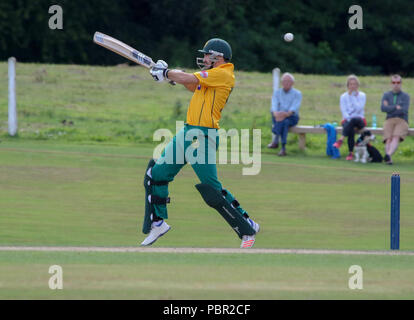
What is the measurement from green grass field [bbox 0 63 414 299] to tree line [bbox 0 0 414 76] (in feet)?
56.9

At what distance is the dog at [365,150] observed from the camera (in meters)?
19.5

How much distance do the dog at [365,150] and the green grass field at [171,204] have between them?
13.6 inches

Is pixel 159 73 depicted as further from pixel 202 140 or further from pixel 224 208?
pixel 224 208

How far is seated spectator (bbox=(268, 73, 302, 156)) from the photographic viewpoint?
20344 mm

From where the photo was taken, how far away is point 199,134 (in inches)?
398

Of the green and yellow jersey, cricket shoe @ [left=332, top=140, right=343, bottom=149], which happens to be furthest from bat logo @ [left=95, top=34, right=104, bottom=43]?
cricket shoe @ [left=332, top=140, right=343, bottom=149]

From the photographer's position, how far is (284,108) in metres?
20.5

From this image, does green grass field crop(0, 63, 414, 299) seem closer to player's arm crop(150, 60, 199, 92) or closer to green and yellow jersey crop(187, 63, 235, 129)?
green and yellow jersey crop(187, 63, 235, 129)

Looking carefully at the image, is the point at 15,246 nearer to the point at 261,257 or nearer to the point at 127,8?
the point at 261,257

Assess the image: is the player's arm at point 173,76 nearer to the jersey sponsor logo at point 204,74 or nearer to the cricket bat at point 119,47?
the jersey sponsor logo at point 204,74

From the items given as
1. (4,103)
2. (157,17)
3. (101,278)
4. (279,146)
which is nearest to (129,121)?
(4,103)

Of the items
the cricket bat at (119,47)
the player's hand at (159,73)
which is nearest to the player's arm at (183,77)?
the player's hand at (159,73)
